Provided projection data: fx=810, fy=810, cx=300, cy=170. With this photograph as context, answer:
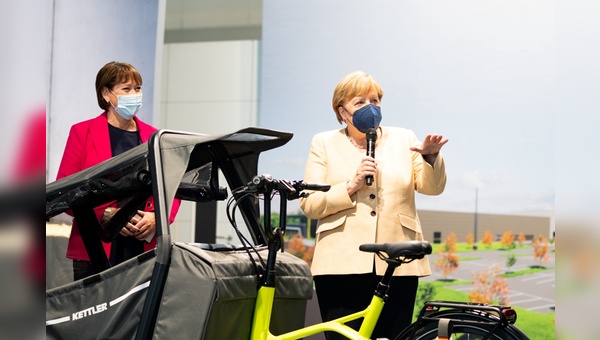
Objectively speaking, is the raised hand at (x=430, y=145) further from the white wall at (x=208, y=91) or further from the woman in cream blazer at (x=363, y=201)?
the white wall at (x=208, y=91)

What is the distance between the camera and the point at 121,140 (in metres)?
3.12

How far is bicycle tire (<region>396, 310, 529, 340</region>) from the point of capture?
226cm

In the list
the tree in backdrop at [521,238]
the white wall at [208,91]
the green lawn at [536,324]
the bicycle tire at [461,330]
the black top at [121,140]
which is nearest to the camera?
the bicycle tire at [461,330]

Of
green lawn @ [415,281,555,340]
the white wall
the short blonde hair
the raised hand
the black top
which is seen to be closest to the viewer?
the raised hand

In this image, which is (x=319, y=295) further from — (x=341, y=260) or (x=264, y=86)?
(x=264, y=86)

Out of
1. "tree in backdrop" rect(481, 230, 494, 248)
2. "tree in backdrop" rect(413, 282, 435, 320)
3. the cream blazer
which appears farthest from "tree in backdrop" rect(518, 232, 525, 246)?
the cream blazer

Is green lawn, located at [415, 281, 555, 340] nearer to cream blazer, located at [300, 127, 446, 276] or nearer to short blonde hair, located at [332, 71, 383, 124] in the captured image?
cream blazer, located at [300, 127, 446, 276]

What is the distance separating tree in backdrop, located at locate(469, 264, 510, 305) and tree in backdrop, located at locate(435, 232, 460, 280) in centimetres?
15

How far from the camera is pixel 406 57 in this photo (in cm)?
516

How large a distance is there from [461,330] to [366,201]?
27.0 inches

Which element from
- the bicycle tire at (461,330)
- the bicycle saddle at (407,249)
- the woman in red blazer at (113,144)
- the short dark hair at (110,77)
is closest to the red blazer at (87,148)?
the woman in red blazer at (113,144)

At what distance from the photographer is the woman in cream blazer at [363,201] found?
2822mm

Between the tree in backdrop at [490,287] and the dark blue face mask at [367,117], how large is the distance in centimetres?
241

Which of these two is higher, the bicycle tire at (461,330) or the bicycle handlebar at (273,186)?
the bicycle handlebar at (273,186)
